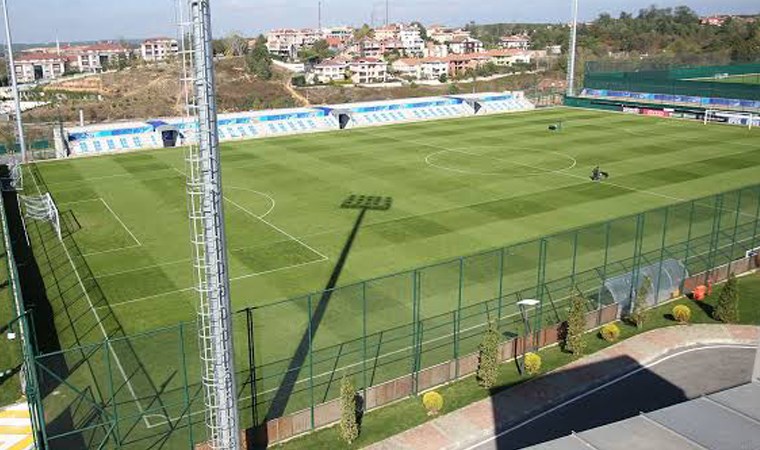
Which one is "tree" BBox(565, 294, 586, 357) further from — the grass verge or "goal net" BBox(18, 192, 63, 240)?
"goal net" BBox(18, 192, 63, 240)

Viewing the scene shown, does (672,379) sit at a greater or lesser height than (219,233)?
lesser

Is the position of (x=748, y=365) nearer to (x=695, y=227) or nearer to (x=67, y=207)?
(x=695, y=227)

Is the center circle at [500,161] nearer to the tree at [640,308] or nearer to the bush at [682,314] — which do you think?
the tree at [640,308]

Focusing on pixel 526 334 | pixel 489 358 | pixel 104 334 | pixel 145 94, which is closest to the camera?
pixel 489 358

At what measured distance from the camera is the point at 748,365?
1953 centimetres

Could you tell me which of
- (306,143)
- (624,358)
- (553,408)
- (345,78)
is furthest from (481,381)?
(345,78)

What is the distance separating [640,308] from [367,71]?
137123 millimetres

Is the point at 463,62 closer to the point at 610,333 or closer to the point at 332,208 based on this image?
the point at 332,208

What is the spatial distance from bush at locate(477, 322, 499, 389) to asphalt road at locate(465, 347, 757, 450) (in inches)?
70.6

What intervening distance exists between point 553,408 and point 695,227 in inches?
693

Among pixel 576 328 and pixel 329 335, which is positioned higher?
pixel 576 328

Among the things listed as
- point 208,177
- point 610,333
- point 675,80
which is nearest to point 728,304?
point 610,333

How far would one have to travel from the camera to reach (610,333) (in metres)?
20.9

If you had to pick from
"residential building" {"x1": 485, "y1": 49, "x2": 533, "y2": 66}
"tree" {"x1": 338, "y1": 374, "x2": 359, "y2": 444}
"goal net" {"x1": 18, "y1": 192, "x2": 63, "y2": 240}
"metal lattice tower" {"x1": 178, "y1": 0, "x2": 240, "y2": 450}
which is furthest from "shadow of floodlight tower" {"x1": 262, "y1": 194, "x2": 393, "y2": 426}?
"residential building" {"x1": 485, "y1": 49, "x2": 533, "y2": 66}
